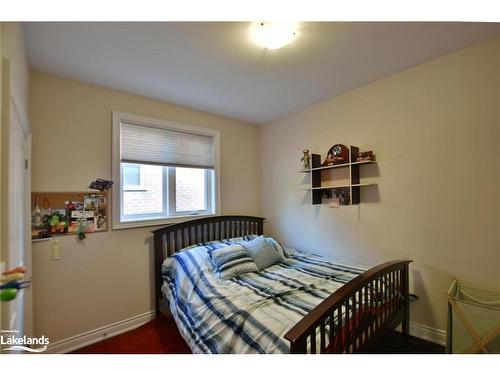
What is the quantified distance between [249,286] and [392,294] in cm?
104

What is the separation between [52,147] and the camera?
1.82m

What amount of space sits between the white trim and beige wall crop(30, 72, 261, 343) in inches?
94.9

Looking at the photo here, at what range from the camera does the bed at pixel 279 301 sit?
1.13 m

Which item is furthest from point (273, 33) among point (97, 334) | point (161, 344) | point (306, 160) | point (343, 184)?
point (97, 334)

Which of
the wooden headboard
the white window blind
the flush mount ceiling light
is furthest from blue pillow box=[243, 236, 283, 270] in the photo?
the flush mount ceiling light

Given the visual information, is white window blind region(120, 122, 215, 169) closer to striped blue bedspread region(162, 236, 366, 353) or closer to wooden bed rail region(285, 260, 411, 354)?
striped blue bedspread region(162, 236, 366, 353)

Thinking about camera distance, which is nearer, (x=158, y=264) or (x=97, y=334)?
(x=97, y=334)

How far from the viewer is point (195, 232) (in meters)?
2.55

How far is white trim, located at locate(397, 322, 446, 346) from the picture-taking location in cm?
176

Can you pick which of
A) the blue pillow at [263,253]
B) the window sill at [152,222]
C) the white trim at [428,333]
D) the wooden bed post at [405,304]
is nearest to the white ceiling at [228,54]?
the window sill at [152,222]

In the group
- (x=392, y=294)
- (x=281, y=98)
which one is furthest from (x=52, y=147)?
(x=392, y=294)

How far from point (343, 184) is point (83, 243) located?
2505 mm

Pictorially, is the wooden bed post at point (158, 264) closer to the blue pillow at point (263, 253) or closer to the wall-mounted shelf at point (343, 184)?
the blue pillow at point (263, 253)

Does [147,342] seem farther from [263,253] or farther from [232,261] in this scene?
[263,253]
